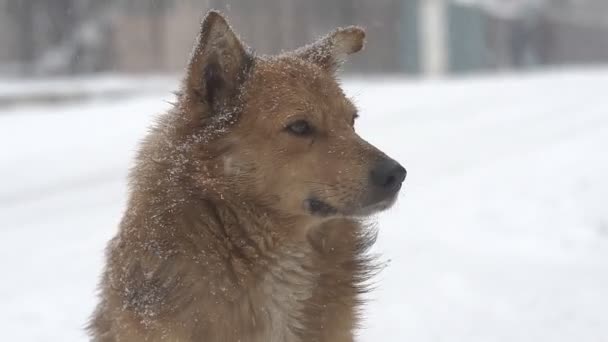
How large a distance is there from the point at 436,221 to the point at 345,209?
4708 millimetres

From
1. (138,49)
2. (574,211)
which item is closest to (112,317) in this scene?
(574,211)

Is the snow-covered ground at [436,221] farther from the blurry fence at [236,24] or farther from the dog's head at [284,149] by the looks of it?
the blurry fence at [236,24]

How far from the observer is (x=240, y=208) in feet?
10.6

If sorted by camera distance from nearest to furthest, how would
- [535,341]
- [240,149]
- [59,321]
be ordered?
[240,149] < [535,341] < [59,321]

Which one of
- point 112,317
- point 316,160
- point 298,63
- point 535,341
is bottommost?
point 535,341

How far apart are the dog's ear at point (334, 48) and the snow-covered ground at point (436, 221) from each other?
1.64 metres

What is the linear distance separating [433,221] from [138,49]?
16601 mm

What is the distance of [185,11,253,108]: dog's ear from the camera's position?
9.87 feet

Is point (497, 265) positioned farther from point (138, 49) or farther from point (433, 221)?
point (138, 49)

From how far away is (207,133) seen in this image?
3.22 meters

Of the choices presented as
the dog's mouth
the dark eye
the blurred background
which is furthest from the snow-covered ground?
the dark eye

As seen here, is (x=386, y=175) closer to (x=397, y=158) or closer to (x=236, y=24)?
(x=397, y=158)

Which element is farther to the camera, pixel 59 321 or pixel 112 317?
pixel 59 321

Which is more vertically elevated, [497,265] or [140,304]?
[140,304]
